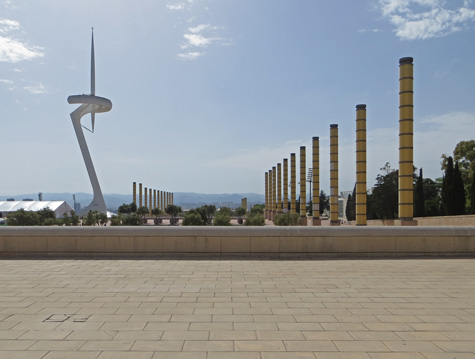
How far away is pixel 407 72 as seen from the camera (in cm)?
1845

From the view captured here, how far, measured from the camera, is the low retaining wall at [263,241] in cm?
1015

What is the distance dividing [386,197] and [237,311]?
1480 inches

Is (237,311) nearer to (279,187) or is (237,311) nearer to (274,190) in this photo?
(279,187)

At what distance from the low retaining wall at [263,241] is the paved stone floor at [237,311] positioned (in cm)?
131

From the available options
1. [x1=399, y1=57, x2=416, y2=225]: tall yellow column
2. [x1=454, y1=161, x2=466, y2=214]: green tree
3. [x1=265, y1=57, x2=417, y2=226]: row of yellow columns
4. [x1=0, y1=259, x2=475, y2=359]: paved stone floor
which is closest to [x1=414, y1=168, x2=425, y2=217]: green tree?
[x1=454, y1=161, x2=466, y2=214]: green tree

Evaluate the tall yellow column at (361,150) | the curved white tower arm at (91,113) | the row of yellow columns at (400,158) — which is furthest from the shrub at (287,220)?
the curved white tower arm at (91,113)

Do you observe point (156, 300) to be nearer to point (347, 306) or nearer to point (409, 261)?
point (347, 306)

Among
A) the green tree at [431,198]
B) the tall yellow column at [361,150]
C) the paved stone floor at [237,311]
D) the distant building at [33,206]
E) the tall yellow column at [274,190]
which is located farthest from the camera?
the distant building at [33,206]

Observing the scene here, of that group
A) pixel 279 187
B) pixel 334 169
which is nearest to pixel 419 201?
pixel 334 169

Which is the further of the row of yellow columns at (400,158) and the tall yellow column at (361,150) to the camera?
the tall yellow column at (361,150)

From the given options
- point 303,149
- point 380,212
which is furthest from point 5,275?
point 380,212

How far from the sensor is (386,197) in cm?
4016

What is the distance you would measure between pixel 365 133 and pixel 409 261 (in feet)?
50.0

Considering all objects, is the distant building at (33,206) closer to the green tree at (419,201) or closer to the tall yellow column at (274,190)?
the tall yellow column at (274,190)
